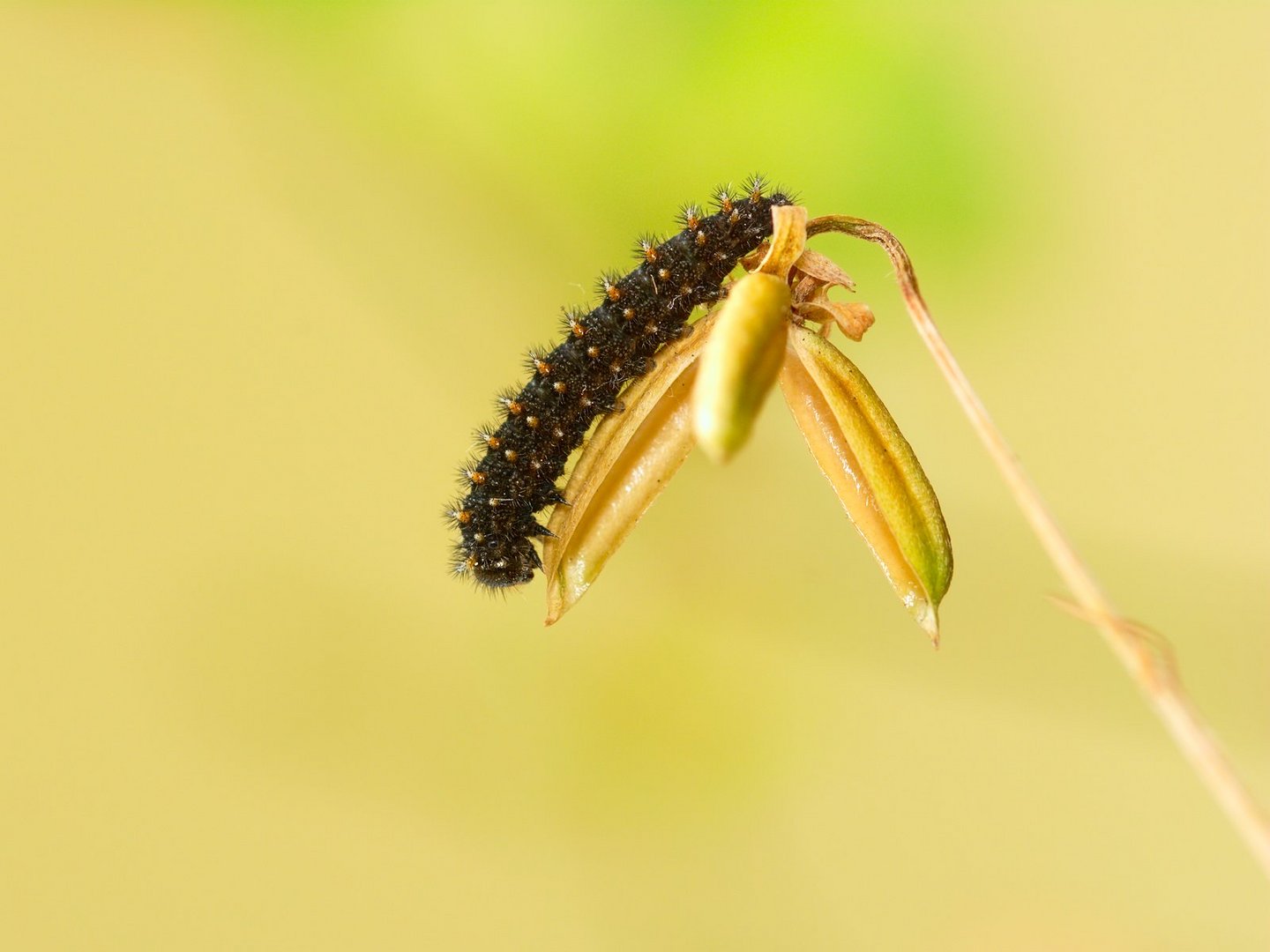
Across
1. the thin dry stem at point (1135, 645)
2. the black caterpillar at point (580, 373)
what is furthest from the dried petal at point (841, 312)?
the black caterpillar at point (580, 373)

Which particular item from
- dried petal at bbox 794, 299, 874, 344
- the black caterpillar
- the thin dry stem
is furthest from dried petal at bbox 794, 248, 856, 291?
the black caterpillar

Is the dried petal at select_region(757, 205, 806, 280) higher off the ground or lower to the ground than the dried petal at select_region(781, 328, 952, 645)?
higher

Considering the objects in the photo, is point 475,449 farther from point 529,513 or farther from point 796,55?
point 796,55

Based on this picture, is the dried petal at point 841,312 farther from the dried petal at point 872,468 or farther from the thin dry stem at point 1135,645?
the thin dry stem at point 1135,645

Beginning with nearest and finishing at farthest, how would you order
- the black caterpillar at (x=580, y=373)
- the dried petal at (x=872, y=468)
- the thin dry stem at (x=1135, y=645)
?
the thin dry stem at (x=1135, y=645)
the dried petal at (x=872, y=468)
the black caterpillar at (x=580, y=373)

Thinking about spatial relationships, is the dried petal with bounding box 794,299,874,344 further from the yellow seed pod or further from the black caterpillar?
the black caterpillar

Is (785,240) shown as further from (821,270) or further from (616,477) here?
(616,477)

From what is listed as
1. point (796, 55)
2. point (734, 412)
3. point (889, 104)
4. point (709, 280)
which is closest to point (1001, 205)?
point (889, 104)
